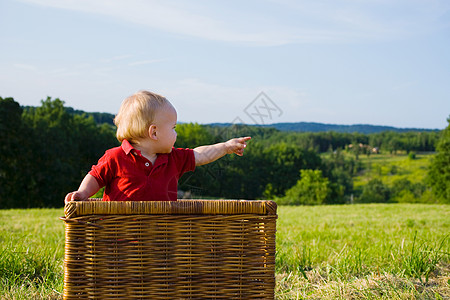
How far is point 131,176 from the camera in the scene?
222 cm

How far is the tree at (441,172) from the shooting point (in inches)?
1396

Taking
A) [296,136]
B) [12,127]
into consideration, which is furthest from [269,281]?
[296,136]

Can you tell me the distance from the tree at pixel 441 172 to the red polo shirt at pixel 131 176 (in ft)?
122

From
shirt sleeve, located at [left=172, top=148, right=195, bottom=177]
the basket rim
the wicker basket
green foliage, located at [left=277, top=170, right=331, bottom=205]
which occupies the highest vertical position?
shirt sleeve, located at [left=172, top=148, right=195, bottom=177]

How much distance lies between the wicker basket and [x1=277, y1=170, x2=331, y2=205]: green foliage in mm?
36929

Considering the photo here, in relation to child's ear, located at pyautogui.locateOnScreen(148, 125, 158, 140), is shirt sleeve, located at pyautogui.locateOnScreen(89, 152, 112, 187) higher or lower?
lower

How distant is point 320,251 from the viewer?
3.86 meters

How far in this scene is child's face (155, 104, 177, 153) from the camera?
87.5 inches

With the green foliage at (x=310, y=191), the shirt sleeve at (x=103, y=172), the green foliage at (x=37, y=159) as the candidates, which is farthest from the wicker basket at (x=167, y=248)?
the green foliage at (x=310, y=191)

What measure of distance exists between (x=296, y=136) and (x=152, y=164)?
66243 mm

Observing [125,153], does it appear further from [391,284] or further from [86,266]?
[391,284]

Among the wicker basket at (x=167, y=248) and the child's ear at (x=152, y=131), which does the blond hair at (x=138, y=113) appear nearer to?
the child's ear at (x=152, y=131)

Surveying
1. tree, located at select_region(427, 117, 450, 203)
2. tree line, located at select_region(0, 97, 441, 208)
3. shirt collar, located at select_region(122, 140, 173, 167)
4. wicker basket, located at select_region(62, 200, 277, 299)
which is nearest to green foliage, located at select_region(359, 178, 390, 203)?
tree line, located at select_region(0, 97, 441, 208)

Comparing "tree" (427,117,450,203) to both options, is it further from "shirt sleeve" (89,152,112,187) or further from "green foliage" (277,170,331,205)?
"shirt sleeve" (89,152,112,187)
